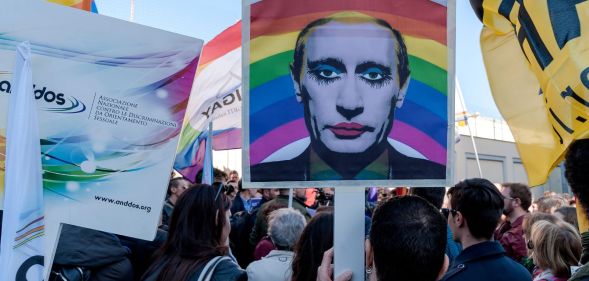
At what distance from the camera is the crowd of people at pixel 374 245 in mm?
2105

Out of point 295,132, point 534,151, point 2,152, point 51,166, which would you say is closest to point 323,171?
point 295,132

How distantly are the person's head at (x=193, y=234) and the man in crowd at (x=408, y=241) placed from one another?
1136 mm

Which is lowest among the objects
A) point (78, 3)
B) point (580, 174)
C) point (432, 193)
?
point (432, 193)

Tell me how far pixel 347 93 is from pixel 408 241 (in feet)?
Answer: 2.81

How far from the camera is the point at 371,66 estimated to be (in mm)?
2709

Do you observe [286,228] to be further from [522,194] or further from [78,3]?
[522,194]

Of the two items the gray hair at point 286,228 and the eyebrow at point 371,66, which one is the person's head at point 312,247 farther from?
the eyebrow at point 371,66

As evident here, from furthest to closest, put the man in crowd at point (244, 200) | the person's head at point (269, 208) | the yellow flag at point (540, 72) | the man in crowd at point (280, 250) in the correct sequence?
the man in crowd at point (244, 200) < the person's head at point (269, 208) < the man in crowd at point (280, 250) < the yellow flag at point (540, 72)

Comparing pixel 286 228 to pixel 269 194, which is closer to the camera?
pixel 286 228

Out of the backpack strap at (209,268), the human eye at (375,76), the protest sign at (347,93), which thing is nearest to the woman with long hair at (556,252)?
the protest sign at (347,93)

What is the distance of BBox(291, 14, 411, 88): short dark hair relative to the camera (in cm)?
272

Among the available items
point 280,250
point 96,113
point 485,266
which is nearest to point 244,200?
point 280,250

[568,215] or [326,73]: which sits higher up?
[326,73]

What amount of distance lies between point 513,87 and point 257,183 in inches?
54.5
